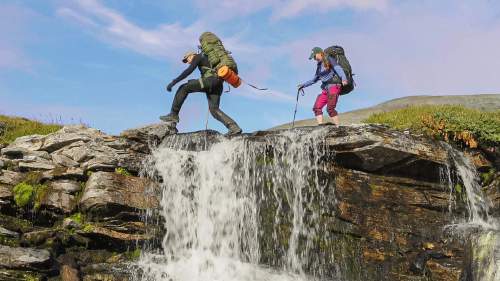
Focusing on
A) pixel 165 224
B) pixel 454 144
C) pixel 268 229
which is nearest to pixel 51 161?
pixel 165 224

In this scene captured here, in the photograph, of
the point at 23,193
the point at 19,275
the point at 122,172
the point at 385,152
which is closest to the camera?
the point at 19,275

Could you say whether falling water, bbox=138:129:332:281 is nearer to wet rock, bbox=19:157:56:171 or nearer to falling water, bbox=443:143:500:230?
wet rock, bbox=19:157:56:171

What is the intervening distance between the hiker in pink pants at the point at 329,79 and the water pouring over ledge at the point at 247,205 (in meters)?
1.97

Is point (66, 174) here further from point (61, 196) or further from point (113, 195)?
point (113, 195)

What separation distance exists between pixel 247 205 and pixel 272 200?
76cm

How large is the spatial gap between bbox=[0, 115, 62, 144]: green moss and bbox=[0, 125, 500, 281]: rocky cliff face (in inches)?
147

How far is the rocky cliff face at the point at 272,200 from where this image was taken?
544 inches

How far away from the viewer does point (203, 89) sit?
17172 millimetres

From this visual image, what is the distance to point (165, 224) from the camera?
14453 mm

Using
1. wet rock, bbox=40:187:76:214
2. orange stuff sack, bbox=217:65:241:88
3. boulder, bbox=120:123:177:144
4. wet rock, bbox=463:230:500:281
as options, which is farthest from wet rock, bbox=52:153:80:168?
wet rock, bbox=463:230:500:281

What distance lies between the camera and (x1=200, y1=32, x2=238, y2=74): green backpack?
17.0 metres

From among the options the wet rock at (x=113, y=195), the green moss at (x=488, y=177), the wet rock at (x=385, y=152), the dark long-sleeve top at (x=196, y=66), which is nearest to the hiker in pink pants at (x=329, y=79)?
the wet rock at (x=385, y=152)

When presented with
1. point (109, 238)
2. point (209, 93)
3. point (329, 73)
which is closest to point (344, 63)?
point (329, 73)

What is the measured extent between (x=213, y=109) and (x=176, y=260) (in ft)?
17.8
